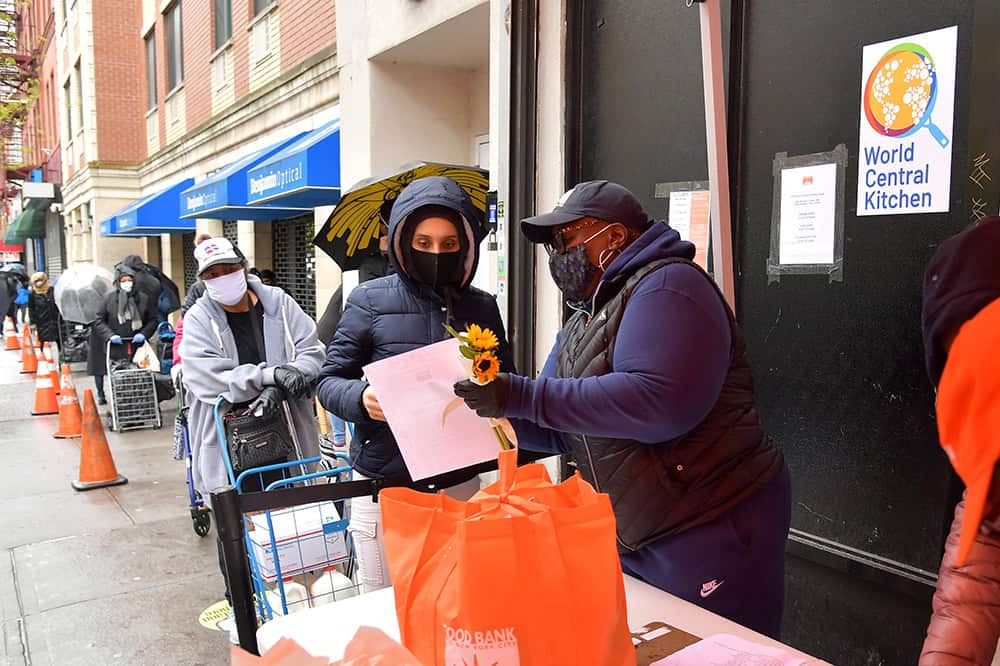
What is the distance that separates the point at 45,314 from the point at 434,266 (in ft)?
46.8

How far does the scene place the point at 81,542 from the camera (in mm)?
5652

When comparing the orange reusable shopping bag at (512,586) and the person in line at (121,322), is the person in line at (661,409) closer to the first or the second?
the orange reusable shopping bag at (512,586)

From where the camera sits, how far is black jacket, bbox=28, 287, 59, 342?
1440 centimetres

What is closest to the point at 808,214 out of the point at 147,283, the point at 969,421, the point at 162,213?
the point at 969,421

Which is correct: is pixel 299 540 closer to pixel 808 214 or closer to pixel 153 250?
pixel 808 214

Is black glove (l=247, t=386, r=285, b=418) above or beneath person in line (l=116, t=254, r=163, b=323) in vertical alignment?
beneath

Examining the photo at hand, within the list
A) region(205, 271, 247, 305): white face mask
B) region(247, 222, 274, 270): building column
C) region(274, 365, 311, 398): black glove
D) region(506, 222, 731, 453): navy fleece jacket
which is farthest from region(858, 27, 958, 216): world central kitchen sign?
region(247, 222, 274, 270): building column

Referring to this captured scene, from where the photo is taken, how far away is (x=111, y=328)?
405 inches

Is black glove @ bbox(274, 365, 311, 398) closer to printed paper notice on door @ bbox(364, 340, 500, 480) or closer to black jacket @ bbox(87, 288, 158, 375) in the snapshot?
printed paper notice on door @ bbox(364, 340, 500, 480)

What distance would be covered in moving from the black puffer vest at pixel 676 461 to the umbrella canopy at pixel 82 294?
1020 cm

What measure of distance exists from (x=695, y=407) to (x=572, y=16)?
3285 millimetres

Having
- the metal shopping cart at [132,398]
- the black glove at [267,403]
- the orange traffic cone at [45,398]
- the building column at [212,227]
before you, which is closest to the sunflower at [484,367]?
the black glove at [267,403]

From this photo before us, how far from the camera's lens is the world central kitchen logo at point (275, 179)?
25.1ft

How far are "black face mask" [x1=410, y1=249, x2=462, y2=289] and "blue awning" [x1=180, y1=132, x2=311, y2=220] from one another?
676cm
